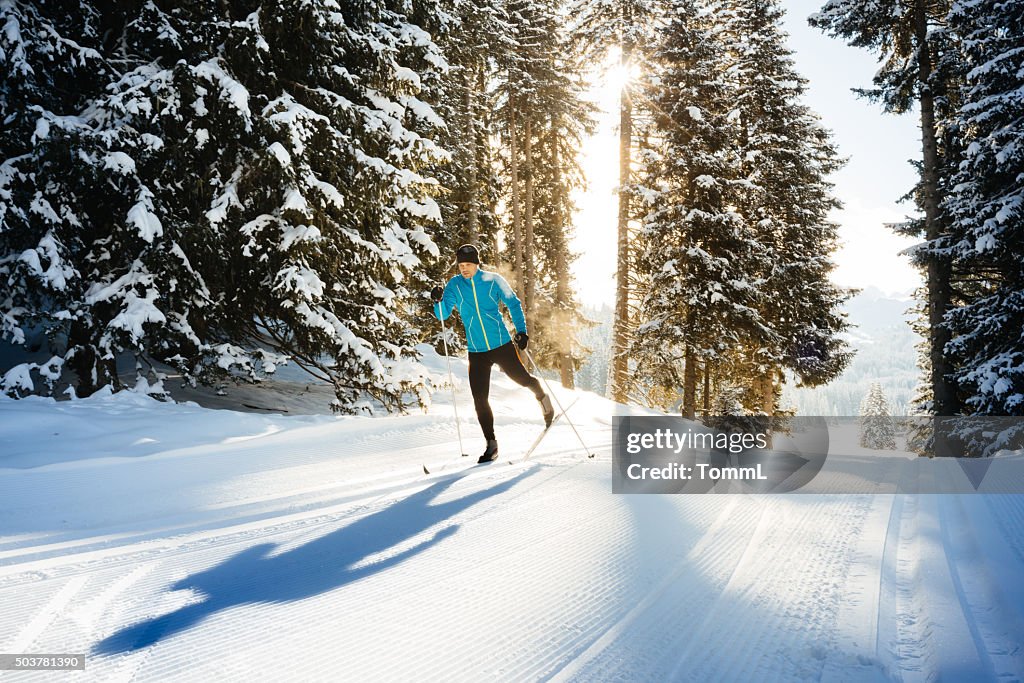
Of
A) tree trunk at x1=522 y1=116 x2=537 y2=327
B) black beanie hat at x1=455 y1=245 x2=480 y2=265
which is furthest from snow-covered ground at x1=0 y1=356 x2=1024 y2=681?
tree trunk at x1=522 y1=116 x2=537 y2=327

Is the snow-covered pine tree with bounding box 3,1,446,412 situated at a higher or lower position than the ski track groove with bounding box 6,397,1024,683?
higher

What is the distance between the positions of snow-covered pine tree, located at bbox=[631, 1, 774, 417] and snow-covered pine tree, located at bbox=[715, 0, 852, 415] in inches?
112

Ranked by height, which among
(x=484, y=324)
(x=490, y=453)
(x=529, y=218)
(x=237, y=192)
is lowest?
(x=490, y=453)

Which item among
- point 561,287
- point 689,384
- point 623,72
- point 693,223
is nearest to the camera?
point 693,223

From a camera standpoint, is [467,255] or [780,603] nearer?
[780,603]

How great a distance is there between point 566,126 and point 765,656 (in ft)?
71.9

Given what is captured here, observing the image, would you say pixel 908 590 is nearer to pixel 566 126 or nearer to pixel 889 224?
pixel 889 224

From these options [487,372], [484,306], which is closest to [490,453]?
[487,372]

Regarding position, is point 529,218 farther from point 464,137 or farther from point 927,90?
point 927,90

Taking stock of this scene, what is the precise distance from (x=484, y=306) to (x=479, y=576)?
304 cm

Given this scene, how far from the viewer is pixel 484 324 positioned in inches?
212

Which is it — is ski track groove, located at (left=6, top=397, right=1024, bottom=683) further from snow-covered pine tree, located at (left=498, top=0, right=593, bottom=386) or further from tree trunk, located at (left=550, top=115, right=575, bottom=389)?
tree trunk, located at (left=550, top=115, right=575, bottom=389)

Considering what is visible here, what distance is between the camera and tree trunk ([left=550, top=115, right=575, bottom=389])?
2170 cm

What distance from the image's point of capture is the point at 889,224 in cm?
1524
